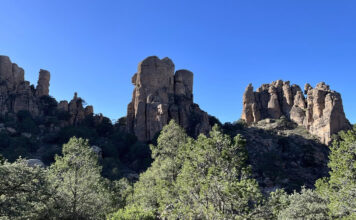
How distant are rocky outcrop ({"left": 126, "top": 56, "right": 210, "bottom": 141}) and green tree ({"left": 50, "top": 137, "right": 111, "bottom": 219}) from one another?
49.1 m

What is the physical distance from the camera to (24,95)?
7619 cm

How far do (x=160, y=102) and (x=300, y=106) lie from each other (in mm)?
45409

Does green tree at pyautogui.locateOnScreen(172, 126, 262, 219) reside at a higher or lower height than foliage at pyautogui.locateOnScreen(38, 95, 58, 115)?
lower

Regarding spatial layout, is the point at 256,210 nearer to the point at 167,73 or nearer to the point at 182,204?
the point at 182,204

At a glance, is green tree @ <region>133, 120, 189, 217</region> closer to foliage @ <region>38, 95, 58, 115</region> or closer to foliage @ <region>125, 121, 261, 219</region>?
foliage @ <region>125, 121, 261, 219</region>

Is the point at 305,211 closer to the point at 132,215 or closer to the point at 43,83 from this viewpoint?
the point at 132,215

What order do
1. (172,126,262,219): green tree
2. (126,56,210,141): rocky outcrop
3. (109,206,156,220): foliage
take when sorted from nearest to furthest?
1. (172,126,262,219): green tree
2. (109,206,156,220): foliage
3. (126,56,210,141): rocky outcrop

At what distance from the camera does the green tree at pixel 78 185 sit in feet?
66.1

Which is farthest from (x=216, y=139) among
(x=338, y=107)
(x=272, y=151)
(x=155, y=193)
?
A: (x=338, y=107)

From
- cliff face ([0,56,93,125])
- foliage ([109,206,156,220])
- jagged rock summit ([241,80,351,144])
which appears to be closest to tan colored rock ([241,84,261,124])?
jagged rock summit ([241,80,351,144])

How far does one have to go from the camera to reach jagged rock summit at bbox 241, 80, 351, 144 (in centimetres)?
6844

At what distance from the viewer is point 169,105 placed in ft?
253

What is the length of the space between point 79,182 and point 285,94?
275 ft

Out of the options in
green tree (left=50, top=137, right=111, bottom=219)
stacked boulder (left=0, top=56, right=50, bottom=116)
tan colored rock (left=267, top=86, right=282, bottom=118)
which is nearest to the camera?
green tree (left=50, top=137, right=111, bottom=219)
